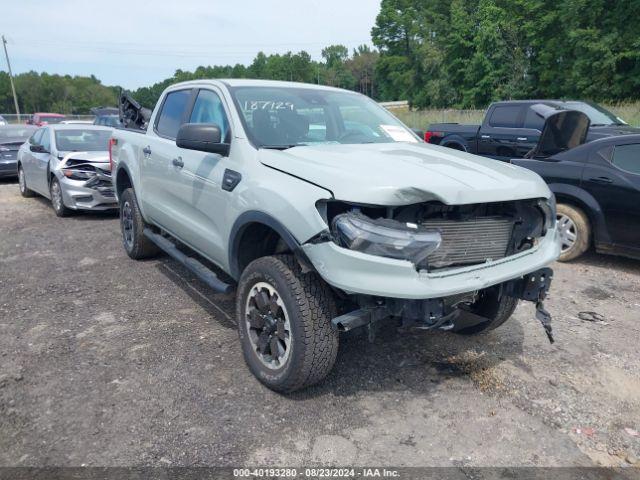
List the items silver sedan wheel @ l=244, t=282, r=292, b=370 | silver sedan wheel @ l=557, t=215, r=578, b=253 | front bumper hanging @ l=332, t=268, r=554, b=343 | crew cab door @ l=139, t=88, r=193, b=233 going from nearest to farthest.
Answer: front bumper hanging @ l=332, t=268, r=554, b=343 < silver sedan wheel @ l=244, t=282, r=292, b=370 < crew cab door @ l=139, t=88, r=193, b=233 < silver sedan wheel @ l=557, t=215, r=578, b=253

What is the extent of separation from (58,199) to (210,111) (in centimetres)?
553

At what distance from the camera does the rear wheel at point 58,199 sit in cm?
833

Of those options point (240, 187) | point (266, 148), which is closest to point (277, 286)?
point (240, 187)

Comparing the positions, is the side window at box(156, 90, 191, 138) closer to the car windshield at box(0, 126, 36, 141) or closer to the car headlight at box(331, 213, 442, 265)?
the car headlight at box(331, 213, 442, 265)

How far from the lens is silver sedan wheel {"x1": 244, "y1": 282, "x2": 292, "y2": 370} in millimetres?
3049

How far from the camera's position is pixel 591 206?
571 cm

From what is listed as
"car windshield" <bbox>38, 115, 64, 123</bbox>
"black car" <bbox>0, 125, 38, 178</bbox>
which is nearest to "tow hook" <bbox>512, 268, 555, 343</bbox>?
"black car" <bbox>0, 125, 38, 178</bbox>

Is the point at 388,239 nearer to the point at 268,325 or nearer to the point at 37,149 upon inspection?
the point at 268,325

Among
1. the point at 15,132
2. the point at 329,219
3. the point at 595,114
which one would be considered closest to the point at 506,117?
the point at 595,114

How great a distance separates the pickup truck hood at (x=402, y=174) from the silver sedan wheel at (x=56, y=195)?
635 centimetres

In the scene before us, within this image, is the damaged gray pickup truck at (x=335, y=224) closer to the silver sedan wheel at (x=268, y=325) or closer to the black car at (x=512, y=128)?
the silver sedan wheel at (x=268, y=325)

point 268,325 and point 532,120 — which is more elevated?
point 532,120

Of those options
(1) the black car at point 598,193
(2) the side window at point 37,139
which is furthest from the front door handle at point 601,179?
(2) the side window at point 37,139

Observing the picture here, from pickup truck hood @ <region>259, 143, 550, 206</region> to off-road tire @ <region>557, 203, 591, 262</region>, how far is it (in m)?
2.87
